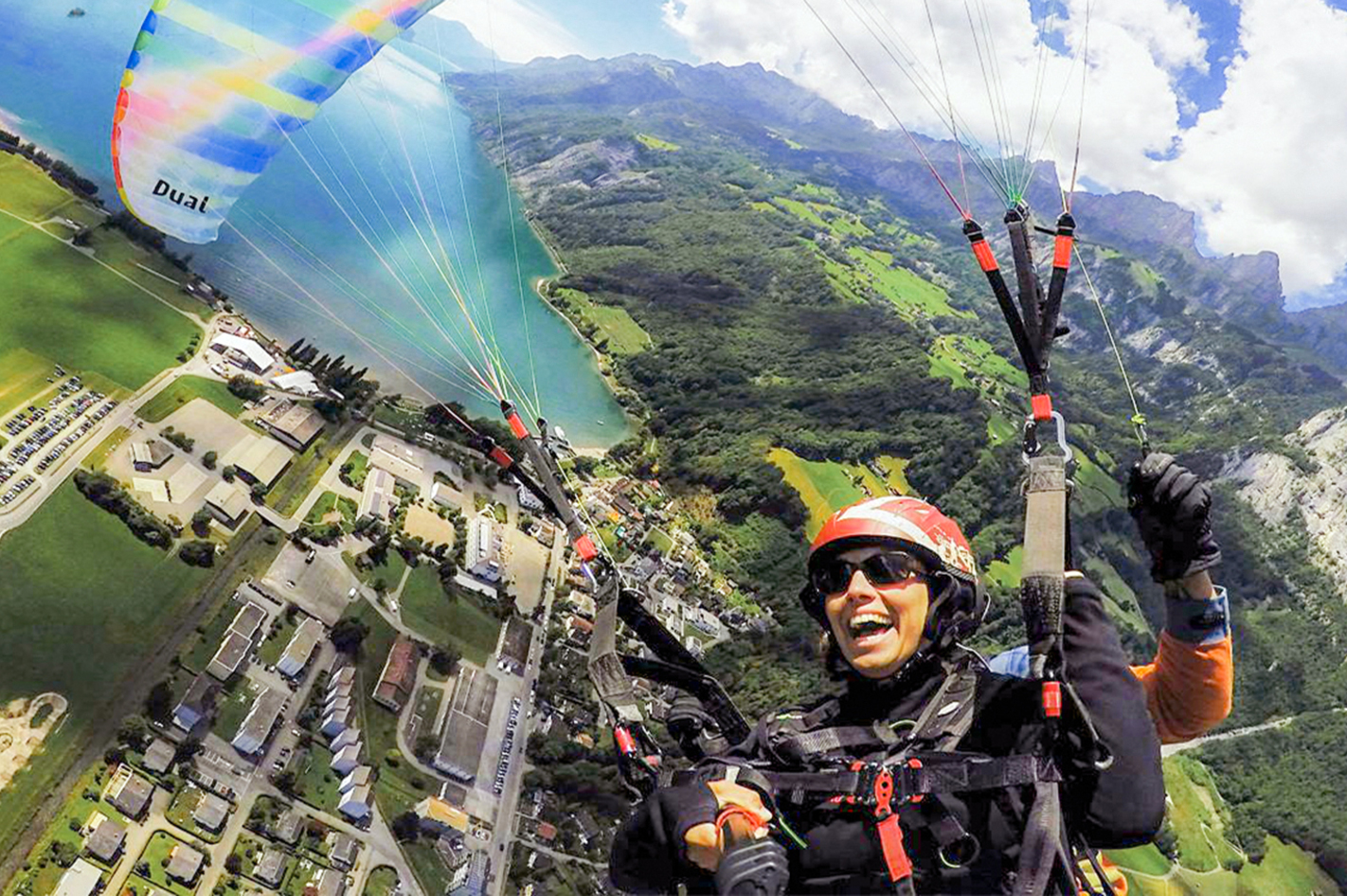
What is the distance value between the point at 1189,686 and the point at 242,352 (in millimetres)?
36655

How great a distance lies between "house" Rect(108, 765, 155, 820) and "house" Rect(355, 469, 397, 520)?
36.0ft

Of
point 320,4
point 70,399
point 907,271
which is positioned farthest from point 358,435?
point 907,271

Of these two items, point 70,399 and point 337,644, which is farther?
point 70,399

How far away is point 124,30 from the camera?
74438 millimetres

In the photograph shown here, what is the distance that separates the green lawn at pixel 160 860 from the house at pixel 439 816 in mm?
5520

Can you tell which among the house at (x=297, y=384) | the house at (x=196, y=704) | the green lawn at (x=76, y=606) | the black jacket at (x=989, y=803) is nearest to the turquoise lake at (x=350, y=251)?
the house at (x=297, y=384)

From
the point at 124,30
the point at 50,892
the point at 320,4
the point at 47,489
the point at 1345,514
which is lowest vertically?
the point at 50,892

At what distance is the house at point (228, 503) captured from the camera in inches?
1001

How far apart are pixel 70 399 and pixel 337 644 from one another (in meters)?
13.7

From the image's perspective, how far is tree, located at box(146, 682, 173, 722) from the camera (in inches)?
800

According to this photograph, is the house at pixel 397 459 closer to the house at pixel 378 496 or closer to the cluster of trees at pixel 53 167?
the house at pixel 378 496

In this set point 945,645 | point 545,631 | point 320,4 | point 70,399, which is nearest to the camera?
point 945,645

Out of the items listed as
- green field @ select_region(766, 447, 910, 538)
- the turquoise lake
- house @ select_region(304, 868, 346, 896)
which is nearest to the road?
house @ select_region(304, 868, 346, 896)

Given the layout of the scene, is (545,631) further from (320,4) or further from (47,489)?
(320,4)
